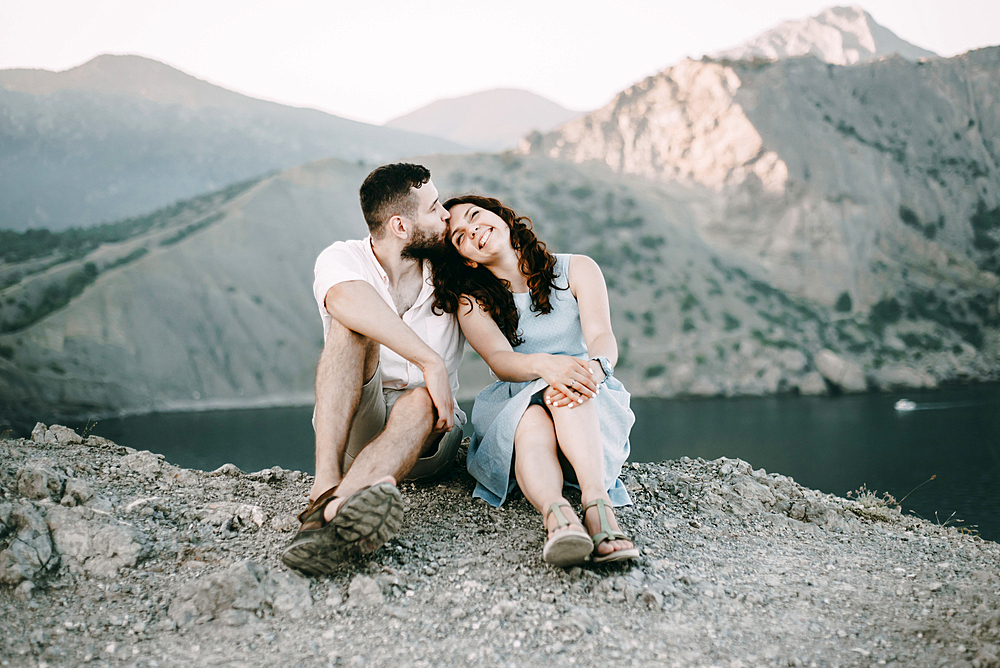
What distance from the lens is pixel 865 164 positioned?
141 ft

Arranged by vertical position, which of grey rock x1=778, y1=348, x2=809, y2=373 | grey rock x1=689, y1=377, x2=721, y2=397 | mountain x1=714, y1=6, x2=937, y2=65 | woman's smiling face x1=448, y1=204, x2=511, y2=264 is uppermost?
mountain x1=714, y1=6, x2=937, y2=65

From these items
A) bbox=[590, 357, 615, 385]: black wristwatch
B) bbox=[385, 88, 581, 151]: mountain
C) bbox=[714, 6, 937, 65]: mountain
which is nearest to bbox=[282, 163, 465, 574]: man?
bbox=[590, 357, 615, 385]: black wristwatch

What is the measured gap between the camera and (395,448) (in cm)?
239

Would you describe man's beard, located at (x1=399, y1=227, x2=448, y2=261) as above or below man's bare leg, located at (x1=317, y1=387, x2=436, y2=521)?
above

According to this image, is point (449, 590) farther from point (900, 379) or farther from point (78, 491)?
point (900, 379)

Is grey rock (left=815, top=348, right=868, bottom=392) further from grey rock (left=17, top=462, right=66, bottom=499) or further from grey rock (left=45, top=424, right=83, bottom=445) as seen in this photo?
grey rock (left=17, top=462, right=66, bottom=499)

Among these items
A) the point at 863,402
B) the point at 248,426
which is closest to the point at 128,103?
the point at 248,426

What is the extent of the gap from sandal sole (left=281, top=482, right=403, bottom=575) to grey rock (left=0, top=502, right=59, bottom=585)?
871mm

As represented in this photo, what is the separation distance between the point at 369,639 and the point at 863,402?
3127 cm

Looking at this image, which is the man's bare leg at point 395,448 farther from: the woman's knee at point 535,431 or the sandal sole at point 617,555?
the sandal sole at point 617,555

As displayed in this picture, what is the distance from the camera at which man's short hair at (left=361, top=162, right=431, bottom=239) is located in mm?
2852

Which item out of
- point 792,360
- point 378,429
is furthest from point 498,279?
point 792,360

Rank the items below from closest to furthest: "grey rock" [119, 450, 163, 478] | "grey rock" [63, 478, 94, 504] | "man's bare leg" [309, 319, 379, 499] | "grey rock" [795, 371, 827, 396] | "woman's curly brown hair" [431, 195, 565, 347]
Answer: "man's bare leg" [309, 319, 379, 499]
"grey rock" [63, 478, 94, 504]
"woman's curly brown hair" [431, 195, 565, 347]
"grey rock" [119, 450, 163, 478]
"grey rock" [795, 371, 827, 396]

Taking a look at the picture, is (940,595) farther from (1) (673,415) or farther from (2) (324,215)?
(2) (324,215)
